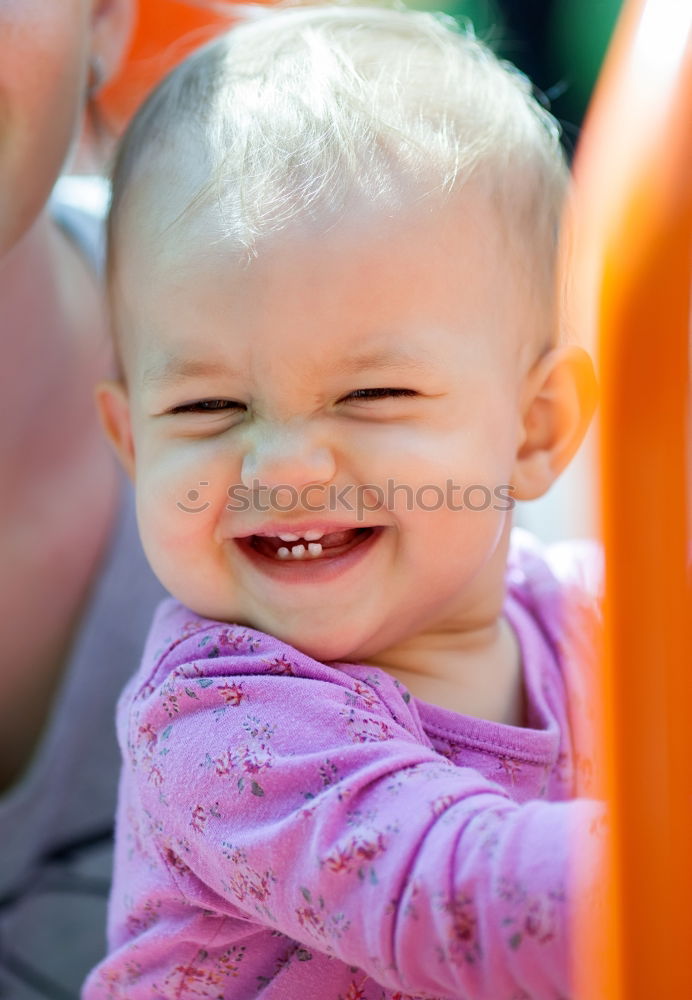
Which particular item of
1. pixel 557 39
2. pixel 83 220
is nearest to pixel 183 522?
pixel 83 220

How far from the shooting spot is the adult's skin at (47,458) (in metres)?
1.39

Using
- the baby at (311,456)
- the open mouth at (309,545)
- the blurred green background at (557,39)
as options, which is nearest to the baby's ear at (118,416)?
the baby at (311,456)

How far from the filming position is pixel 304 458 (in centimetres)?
81

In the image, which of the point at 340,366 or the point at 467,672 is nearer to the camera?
the point at 340,366

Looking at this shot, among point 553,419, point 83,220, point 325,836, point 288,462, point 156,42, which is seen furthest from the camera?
point 156,42

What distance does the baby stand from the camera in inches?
30.4

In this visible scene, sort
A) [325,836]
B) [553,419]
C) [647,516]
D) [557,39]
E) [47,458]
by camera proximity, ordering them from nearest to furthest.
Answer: [647,516] → [325,836] → [553,419] → [47,458] → [557,39]

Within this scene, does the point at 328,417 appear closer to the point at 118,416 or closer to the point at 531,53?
the point at 118,416

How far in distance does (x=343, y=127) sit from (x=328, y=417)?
0.75ft

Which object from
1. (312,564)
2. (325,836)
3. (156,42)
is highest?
(156,42)

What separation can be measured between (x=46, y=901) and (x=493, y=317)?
0.93 m

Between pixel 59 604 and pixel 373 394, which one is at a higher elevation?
pixel 373 394

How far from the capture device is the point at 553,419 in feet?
3.19

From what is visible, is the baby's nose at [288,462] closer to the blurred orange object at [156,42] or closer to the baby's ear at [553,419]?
the baby's ear at [553,419]
